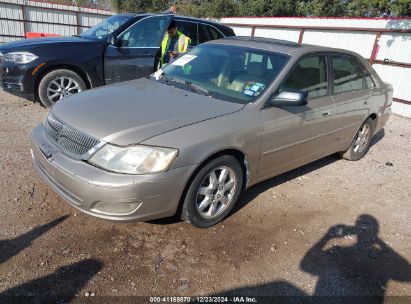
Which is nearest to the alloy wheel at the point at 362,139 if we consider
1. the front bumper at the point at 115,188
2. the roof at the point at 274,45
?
the roof at the point at 274,45

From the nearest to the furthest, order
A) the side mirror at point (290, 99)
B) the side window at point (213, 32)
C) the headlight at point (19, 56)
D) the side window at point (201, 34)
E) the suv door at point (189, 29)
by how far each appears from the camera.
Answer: the side mirror at point (290, 99)
the headlight at point (19, 56)
the suv door at point (189, 29)
the side window at point (201, 34)
the side window at point (213, 32)

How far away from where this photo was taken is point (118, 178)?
2.72 meters

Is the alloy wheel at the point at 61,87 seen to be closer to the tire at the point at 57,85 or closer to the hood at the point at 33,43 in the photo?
the tire at the point at 57,85

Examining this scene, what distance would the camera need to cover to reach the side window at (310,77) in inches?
152

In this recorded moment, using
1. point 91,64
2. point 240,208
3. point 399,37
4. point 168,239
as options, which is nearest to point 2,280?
point 168,239

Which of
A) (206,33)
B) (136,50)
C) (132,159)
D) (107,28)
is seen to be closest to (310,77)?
(132,159)

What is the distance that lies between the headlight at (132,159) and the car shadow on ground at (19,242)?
885 millimetres

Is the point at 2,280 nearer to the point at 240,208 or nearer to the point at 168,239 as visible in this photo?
the point at 168,239

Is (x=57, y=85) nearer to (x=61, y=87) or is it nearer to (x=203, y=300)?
(x=61, y=87)

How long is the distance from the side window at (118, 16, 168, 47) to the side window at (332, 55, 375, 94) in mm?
3599

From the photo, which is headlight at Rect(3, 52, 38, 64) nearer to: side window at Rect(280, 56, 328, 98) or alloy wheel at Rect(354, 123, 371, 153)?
side window at Rect(280, 56, 328, 98)

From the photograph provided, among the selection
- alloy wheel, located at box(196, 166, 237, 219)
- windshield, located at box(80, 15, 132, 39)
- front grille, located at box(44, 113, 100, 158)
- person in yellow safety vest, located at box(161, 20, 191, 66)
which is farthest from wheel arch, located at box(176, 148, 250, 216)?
windshield, located at box(80, 15, 132, 39)

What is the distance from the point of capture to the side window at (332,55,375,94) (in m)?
4.54

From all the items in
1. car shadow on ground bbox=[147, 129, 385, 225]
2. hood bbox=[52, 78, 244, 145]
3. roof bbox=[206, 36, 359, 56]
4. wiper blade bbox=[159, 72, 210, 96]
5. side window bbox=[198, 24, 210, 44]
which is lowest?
car shadow on ground bbox=[147, 129, 385, 225]
